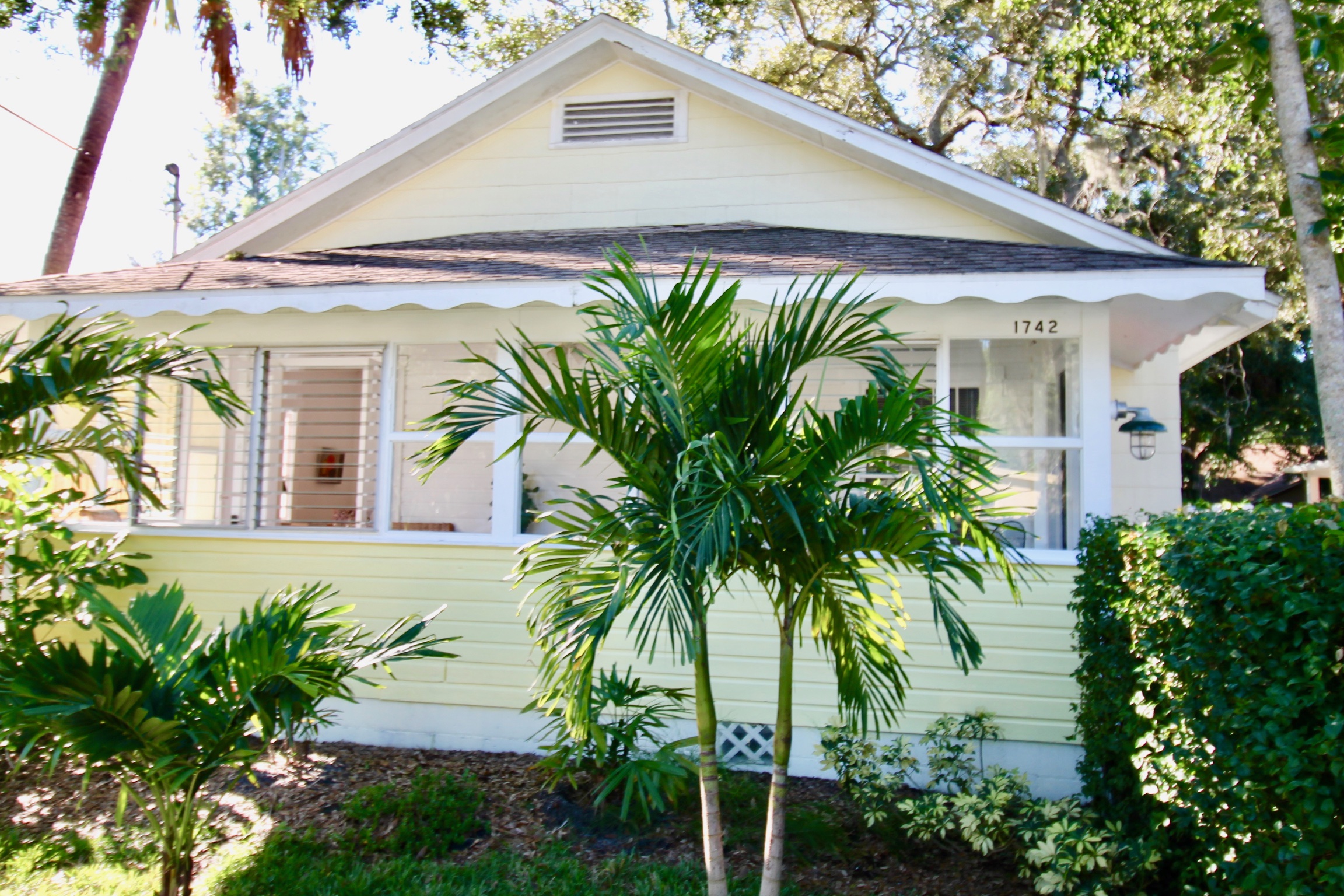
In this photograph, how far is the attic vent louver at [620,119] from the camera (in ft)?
28.3

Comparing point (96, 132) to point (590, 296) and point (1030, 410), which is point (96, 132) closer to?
point (590, 296)

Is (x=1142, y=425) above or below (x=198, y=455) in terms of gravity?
above

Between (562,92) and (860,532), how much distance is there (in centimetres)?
643

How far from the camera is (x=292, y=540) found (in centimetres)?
702

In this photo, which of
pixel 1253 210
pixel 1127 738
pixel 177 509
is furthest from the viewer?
pixel 1253 210

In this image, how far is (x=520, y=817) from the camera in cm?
541

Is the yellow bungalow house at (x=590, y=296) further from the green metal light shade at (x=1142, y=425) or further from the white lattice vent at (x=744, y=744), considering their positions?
the green metal light shade at (x=1142, y=425)

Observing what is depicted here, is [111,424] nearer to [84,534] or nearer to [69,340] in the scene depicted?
[69,340]

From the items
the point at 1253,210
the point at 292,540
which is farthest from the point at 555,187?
the point at 1253,210

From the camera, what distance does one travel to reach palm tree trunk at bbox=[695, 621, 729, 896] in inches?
152

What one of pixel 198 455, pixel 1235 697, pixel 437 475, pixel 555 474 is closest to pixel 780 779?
pixel 1235 697

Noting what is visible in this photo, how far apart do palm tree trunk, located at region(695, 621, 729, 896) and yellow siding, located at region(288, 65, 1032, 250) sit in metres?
5.05

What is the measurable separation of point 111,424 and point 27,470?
1829 mm

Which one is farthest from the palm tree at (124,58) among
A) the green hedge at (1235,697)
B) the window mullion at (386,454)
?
the green hedge at (1235,697)
